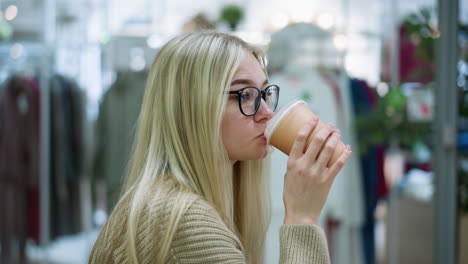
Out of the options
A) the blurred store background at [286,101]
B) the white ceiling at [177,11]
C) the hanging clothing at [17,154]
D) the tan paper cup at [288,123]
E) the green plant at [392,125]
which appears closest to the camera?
the tan paper cup at [288,123]

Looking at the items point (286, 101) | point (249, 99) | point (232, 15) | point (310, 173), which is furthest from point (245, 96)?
point (232, 15)

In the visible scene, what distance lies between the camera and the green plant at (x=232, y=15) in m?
3.47

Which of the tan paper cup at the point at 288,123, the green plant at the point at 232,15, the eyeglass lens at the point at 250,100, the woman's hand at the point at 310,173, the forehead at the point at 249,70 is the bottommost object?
the woman's hand at the point at 310,173

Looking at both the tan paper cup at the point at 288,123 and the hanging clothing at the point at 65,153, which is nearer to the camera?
the tan paper cup at the point at 288,123

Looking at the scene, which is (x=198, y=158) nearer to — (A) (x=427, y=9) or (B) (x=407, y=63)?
(A) (x=427, y=9)

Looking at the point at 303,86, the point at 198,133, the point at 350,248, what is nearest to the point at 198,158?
the point at 198,133

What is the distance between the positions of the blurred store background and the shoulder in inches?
76.2

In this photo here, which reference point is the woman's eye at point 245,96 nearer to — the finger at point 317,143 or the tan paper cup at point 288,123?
the tan paper cup at point 288,123

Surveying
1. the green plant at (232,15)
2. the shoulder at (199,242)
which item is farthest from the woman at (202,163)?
the green plant at (232,15)

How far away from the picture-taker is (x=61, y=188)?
12.3 feet

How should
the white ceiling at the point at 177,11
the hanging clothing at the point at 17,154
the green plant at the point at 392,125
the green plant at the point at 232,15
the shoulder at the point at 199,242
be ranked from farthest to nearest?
the white ceiling at the point at 177,11 → the hanging clothing at the point at 17,154 → the green plant at the point at 232,15 → the green plant at the point at 392,125 → the shoulder at the point at 199,242

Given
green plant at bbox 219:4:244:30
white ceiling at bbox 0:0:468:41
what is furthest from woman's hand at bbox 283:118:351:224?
white ceiling at bbox 0:0:468:41

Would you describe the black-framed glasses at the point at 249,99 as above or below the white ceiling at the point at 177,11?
below

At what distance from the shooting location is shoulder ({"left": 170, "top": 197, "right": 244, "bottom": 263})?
1021 millimetres
